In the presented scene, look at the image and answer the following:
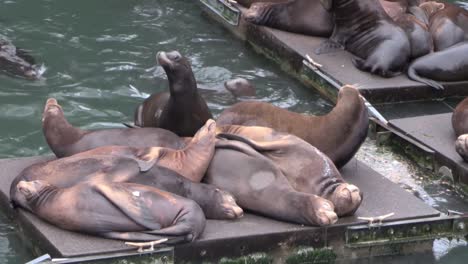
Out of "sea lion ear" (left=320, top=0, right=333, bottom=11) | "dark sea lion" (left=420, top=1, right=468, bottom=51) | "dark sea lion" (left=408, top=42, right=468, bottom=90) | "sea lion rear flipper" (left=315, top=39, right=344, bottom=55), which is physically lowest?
"sea lion rear flipper" (left=315, top=39, right=344, bottom=55)

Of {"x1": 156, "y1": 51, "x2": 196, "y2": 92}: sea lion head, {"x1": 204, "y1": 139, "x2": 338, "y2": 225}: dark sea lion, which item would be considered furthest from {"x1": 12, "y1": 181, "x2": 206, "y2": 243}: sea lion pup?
{"x1": 156, "y1": 51, "x2": 196, "y2": 92}: sea lion head

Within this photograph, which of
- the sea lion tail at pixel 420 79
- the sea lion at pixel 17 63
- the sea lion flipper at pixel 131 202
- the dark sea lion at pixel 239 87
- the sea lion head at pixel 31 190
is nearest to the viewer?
the sea lion flipper at pixel 131 202

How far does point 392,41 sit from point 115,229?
4338mm

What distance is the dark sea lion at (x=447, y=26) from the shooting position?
32.2ft

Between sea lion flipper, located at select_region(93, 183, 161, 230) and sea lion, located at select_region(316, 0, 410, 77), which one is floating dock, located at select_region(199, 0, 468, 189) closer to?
sea lion, located at select_region(316, 0, 410, 77)

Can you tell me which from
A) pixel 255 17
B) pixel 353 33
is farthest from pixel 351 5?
pixel 255 17

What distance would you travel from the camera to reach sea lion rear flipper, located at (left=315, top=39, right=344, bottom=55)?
388 inches

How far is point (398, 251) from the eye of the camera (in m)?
6.74

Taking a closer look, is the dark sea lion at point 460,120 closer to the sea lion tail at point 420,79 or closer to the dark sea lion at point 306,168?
the sea lion tail at point 420,79

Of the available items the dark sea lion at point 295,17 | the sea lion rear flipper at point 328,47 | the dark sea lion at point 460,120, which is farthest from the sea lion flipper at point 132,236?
the dark sea lion at point 295,17

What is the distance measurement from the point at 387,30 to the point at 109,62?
8.10ft

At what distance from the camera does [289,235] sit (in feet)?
20.6

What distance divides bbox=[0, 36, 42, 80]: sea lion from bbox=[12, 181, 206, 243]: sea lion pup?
3231 mm

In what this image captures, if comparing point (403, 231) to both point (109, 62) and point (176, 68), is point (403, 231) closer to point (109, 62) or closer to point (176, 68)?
point (176, 68)
